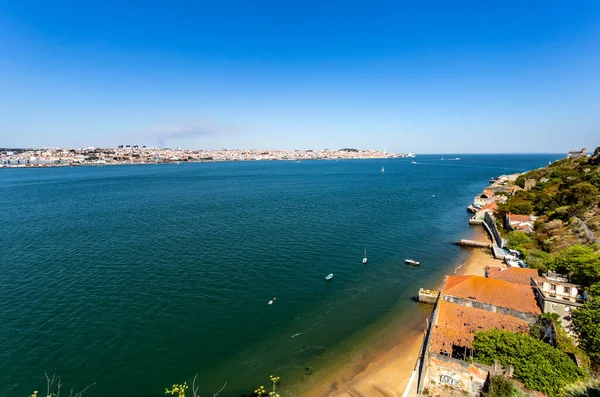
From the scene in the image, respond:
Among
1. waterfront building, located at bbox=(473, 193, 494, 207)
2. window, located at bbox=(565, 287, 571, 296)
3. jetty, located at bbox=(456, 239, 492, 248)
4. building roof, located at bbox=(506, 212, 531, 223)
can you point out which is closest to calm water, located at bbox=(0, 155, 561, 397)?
jetty, located at bbox=(456, 239, 492, 248)

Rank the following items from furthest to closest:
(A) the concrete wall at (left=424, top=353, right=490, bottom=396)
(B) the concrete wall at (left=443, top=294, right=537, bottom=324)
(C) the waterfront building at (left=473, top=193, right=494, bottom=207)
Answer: (C) the waterfront building at (left=473, top=193, right=494, bottom=207) → (B) the concrete wall at (left=443, top=294, right=537, bottom=324) → (A) the concrete wall at (left=424, top=353, right=490, bottom=396)

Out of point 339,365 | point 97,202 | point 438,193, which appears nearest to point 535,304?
point 339,365

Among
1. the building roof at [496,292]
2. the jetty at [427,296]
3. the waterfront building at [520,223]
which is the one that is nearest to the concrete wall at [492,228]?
the waterfront building at [520,223]

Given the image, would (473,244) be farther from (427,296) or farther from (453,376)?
(453,376)

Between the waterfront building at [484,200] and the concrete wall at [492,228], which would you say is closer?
the concrete wall at [492,228]

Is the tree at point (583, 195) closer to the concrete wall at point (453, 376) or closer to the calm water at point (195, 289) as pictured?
the calm water at point (195, 289)

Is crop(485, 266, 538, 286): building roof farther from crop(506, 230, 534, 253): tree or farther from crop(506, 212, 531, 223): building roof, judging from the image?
crop(506, 212, 531, 223): building roof
